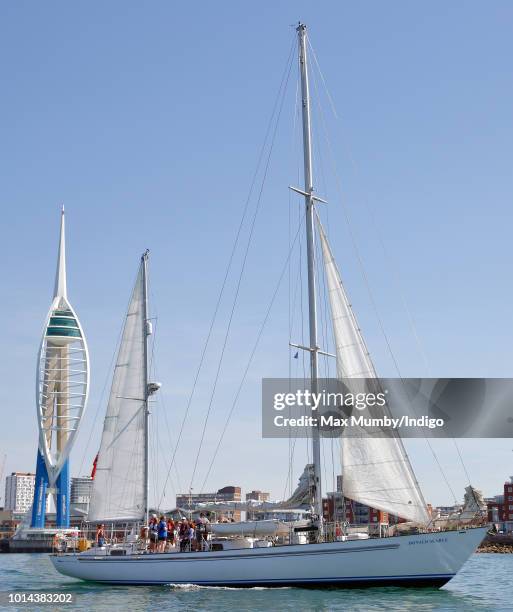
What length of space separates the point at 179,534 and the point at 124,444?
530 cm

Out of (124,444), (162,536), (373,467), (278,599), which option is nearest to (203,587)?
(162,536)

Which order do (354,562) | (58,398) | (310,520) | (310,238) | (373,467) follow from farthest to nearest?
1. (58,398)
2. (310,238)
3. (310,520)
4. (373,467)
5. (354,562)

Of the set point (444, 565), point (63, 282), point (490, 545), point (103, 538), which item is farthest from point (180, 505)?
point (63, 282)

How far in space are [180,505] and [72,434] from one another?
318ft

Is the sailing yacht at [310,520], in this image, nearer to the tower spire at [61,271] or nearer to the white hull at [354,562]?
the white hull at [354,562]

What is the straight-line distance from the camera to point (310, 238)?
33812 millimetres

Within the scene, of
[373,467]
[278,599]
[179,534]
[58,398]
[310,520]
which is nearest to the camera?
[278,599]

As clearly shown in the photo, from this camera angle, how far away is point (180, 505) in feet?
127

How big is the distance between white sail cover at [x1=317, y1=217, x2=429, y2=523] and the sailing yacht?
36 millimetres

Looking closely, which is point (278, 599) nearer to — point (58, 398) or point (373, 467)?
point (373, 467)

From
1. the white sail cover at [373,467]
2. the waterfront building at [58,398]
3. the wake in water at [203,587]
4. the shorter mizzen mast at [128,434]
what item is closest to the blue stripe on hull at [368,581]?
the wake in water at [203,587]

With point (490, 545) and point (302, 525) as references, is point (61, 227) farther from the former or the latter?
point (302, 525)

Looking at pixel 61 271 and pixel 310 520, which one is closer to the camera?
pixel 310 520

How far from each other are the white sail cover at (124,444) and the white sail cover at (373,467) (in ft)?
33.2
